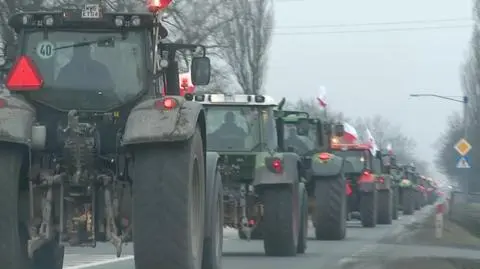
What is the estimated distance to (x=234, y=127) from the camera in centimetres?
1852

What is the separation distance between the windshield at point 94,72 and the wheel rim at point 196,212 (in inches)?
41.3

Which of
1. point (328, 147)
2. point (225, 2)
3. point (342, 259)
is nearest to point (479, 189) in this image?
point (225, 2)

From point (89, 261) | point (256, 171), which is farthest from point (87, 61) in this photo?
point (256, 171)

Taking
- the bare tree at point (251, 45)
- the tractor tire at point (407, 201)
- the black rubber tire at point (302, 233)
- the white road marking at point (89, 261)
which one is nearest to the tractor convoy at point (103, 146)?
the white road marking at point (89, 261)

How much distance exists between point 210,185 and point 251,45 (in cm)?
4136

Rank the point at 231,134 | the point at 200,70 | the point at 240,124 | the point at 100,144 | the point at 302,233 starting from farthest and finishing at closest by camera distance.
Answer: the point at 302,233 < the point at 240,124 < the point at 231,134 < the point at 200,70 < the point at 100,144

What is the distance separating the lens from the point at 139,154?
9.94 m

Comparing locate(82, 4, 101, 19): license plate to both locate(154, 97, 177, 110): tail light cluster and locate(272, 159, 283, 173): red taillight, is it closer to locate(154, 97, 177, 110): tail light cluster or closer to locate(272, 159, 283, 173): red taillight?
locate(154, 97, 177, 110): tail light cluster

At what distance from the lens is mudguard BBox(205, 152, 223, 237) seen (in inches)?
462

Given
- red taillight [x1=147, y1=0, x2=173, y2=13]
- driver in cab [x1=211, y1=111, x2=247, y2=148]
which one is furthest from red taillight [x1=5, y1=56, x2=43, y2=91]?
driver in cab [x1=211, y1=111, x2=247, y2=148]

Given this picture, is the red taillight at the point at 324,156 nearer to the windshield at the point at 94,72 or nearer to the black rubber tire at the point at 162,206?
the windshield at the point at 94,72

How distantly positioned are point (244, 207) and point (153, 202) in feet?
25.8

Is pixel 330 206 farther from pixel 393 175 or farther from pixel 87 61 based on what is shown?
pixel 393 175

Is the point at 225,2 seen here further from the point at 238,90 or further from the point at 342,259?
the point at 342,259
